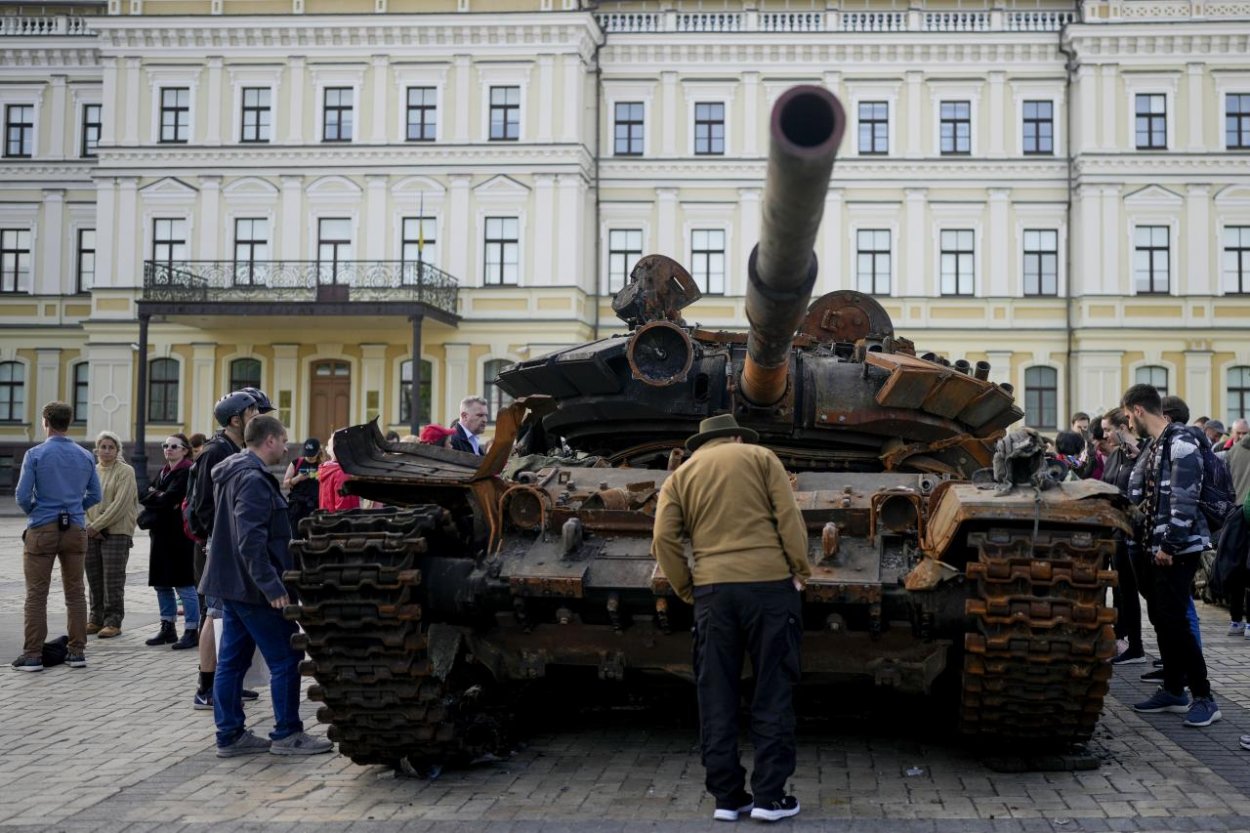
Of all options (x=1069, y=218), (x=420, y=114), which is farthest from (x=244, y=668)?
(x=1069, y=218)

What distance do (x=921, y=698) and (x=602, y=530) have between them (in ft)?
8.02

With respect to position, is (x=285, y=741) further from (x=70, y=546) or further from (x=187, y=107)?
(x=187, y=107)

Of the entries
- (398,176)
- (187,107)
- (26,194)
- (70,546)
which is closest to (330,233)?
(398,176)

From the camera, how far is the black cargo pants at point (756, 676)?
19.7 ft

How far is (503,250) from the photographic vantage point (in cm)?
3672

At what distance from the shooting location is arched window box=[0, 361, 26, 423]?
1567 inches

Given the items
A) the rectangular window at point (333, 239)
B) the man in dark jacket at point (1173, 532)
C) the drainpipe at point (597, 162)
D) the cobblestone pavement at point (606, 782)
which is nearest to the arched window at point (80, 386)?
the rectangular window at point (333, 239)

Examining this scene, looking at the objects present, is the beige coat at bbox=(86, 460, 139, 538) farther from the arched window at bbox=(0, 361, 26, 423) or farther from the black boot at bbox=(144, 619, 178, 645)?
the arched window at bbox=(0, 361, 26, 423)

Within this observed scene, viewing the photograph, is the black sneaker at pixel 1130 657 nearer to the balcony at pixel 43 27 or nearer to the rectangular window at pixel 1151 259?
the rectangular window at pixel 1151 259

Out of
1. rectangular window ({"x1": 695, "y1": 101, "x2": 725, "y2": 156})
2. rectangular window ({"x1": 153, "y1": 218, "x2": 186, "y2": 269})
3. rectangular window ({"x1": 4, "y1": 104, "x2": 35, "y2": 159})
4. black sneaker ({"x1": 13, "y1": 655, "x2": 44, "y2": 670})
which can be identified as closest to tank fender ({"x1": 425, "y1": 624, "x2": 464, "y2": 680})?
black sneaker ({"x1": 13, "y1": 655, "x2": 44, "y2": 670})

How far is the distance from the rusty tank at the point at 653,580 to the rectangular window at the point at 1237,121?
31867 mm

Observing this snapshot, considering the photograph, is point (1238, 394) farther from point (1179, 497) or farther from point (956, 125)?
point (1179, 497)

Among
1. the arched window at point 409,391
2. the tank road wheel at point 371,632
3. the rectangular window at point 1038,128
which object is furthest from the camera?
the arched window at point 409,391

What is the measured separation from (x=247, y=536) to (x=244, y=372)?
31520mm
